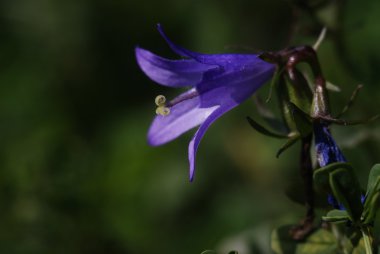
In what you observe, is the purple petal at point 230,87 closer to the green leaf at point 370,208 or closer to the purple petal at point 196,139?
the purple petal at point 196,139

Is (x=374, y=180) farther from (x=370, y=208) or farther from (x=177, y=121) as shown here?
(x=177, y=121)

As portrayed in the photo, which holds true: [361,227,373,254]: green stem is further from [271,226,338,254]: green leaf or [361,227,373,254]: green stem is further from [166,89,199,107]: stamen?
[166,89,199,107]: stamen

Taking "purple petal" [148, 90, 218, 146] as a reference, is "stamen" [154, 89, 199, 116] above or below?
above

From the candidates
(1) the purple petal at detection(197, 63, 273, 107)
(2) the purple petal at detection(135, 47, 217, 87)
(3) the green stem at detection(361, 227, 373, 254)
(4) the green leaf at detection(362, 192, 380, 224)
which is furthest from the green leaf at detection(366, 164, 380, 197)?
(2) the purple petal at detection(135, 47, 217, 87)

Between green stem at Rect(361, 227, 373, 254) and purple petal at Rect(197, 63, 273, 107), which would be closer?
green stem at Rect(361, 227, 373, 254)

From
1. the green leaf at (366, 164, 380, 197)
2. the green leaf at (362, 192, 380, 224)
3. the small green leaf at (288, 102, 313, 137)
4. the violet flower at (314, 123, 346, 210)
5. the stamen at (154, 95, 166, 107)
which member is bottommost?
the green leaf at (362, 192, 380, 224)

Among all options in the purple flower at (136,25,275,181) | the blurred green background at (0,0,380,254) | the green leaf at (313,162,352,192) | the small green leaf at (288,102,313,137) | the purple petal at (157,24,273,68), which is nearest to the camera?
the green leaf at (313,162,352,192)

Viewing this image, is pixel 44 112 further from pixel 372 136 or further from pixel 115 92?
pixel 372 136

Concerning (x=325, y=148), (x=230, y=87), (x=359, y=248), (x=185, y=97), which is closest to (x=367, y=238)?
(x=359, y=248)

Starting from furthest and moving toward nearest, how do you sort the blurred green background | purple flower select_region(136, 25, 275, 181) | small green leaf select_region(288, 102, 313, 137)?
1. the blurred green background
2. purple flower select_region(136, 25, 275, 181)
3. small green leaf select_region(288, 102, 313, 137)
